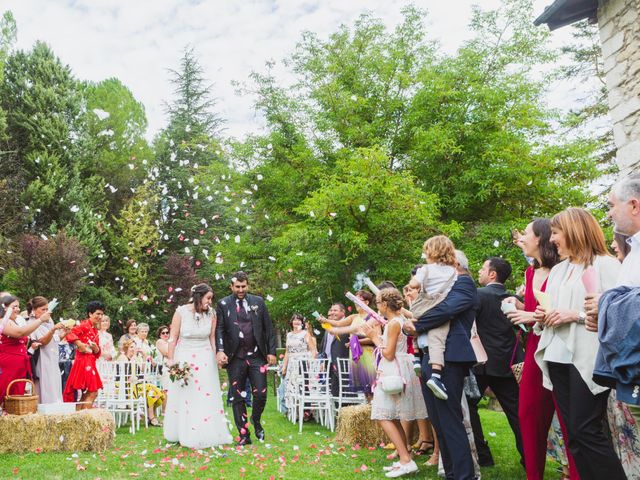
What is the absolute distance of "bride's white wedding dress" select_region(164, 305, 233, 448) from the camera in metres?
6.56

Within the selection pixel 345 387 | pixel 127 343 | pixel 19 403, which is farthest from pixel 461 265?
pixel 127 343

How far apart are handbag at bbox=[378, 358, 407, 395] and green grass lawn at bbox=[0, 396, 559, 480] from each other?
0.76 meters

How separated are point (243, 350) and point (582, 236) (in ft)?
15.2

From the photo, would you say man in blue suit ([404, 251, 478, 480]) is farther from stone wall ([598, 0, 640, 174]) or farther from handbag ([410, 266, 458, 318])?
stone wall ([598, 0, 640, 174])

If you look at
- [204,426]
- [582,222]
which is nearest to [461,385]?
[582,222]

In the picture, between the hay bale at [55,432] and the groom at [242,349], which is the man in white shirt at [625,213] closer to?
the groom at [242,349]

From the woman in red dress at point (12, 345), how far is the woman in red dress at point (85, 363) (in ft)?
3.32

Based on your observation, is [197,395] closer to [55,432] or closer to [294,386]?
[55,432]

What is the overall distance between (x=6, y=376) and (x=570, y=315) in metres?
6.40

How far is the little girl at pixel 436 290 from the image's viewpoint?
13.0 feet

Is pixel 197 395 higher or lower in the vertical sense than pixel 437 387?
lower

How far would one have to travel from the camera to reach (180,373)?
6566mm

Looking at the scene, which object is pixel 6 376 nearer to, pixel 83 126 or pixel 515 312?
pixel 515 312

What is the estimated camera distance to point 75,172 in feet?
76.3
